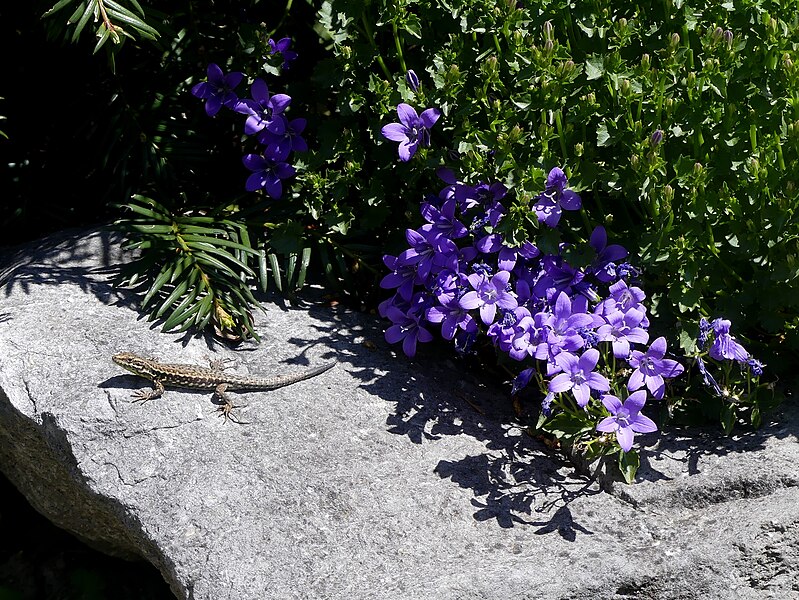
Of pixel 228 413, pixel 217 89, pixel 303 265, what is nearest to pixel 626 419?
pixel 228 413

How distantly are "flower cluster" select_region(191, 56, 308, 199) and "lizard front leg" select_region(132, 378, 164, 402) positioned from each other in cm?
91

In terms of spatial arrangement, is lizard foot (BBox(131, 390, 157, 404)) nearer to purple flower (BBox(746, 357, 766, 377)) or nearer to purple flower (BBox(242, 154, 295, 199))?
purple flower (BBox(242, 154, 295, 199))

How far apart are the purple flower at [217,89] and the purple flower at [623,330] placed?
5.78 ft

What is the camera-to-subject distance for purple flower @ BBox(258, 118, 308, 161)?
3.77m

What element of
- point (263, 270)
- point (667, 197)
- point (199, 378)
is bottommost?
point (199, 378)

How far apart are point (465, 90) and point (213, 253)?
120 centimetres

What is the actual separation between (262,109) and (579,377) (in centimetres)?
174

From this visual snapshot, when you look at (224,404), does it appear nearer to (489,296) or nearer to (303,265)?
(303,265)

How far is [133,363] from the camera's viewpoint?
336 centimetres

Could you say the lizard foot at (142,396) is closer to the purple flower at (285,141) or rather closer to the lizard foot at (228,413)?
the lizard foot at (228,413)

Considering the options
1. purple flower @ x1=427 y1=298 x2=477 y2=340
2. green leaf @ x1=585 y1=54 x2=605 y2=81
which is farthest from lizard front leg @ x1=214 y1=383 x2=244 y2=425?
green leaf @ x1=585 y1=54 x2=605 y2=81

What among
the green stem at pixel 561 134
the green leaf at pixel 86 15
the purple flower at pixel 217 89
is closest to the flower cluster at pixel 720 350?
the green stem at pixel 561 134

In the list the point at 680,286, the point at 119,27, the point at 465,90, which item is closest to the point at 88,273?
the point at 119,27

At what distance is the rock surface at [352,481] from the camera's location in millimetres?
2809
